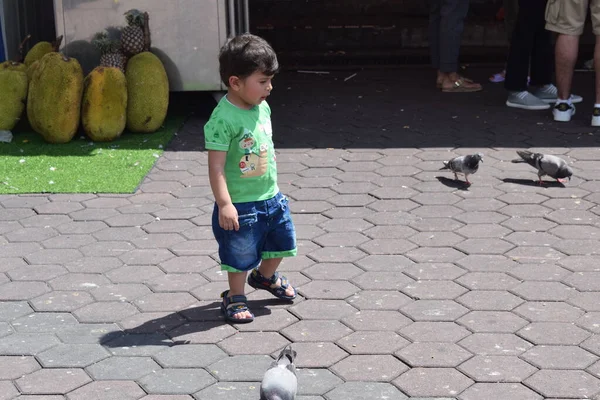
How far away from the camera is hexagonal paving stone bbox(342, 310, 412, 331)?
4613 millimetres

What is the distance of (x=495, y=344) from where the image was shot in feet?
14.5

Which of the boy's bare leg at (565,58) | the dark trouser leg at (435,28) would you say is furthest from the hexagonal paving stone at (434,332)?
the dark trouser leg at (435,28)

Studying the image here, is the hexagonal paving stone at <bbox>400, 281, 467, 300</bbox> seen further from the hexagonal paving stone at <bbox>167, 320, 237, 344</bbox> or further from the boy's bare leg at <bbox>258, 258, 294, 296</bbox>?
the hexagonal paving stone at <bbox>167, 320, 237, 344</bbox>

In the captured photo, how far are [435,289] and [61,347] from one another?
1.94 metres

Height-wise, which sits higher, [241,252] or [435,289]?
[241,252]

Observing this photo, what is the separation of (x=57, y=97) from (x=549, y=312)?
4.53m

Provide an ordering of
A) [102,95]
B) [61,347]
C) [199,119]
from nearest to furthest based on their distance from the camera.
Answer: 1. [61,347]
2. [102,95]
3. [199,119]

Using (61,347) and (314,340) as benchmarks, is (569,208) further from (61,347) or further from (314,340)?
(61,347)

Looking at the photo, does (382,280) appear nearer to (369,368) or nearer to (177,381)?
(369,368)

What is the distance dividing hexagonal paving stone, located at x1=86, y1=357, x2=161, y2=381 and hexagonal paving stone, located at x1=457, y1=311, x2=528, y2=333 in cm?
152

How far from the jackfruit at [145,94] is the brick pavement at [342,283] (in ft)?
1.26

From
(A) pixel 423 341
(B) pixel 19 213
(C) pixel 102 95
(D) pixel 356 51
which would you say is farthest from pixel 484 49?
(A) pixel 423 341

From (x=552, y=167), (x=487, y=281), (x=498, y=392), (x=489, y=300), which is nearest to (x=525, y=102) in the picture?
(x=552, y=167)

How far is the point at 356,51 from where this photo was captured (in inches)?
434
